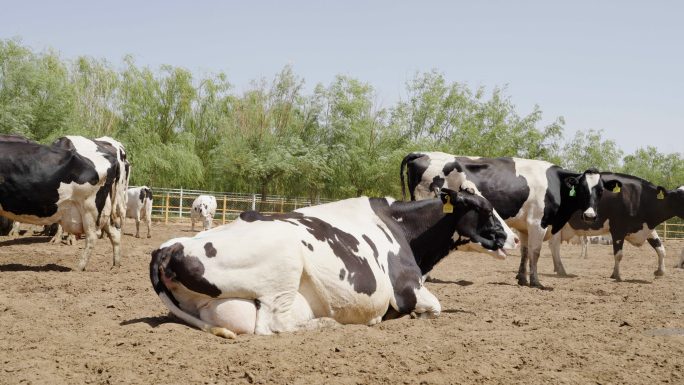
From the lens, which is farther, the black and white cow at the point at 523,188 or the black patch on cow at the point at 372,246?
the black and white cow at the point at 523,188

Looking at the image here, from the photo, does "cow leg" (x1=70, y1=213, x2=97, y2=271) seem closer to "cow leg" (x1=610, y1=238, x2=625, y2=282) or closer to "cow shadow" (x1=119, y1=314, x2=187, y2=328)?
"cow shadow" (x1=119, y1=314, x2=187, y2=328)

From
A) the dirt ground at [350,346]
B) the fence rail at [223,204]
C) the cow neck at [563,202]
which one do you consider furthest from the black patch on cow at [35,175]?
the fence rail at [223,204]

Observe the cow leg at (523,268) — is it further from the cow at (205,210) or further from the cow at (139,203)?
the cow at (205,210)

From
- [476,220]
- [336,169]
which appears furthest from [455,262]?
[336,169]

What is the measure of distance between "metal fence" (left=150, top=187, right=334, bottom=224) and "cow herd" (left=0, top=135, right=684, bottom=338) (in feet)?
64.1

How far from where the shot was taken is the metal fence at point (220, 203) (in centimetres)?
3053

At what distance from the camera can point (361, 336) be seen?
475 centimetres

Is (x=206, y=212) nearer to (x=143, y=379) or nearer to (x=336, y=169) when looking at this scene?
(x=336, y=169)

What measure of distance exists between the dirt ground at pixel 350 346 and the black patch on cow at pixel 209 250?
632mm

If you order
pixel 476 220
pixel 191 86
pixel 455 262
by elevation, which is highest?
pixel 191 86

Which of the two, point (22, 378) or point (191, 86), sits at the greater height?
point (191, 86)

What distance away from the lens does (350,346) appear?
14.5 ft

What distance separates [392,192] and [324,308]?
35.1 metres

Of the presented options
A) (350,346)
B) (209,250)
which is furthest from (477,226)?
(209,250)
